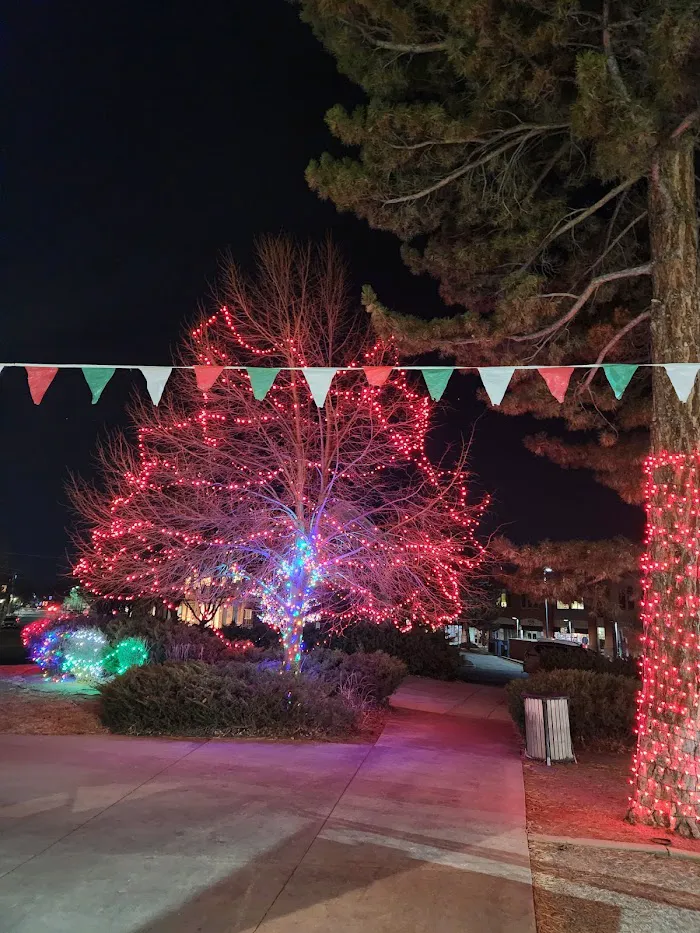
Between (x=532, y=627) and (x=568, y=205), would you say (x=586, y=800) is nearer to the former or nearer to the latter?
(x=568, y=205)

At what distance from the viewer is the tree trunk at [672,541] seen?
5758 millimetres

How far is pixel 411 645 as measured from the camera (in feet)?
58.5

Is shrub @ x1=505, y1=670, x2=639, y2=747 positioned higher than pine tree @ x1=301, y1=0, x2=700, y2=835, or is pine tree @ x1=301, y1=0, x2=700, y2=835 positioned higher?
pine tree @ x1=301, y1=0, x2=700, y2=835

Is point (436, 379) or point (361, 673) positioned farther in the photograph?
point (361, 673)

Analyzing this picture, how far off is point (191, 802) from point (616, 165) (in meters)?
7.02

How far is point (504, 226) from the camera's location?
322 inches

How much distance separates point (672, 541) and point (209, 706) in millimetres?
6078

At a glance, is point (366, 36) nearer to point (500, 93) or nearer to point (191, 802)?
point (500, 93)

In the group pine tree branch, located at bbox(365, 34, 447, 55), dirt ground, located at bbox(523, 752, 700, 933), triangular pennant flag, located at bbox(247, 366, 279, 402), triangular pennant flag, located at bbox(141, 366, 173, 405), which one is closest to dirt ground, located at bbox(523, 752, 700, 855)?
dirt ground, located at bbox(523, 752, 700, 933)

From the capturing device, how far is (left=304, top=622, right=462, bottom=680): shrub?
693 inches

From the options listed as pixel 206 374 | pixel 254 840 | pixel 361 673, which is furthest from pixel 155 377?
pixel 361 673

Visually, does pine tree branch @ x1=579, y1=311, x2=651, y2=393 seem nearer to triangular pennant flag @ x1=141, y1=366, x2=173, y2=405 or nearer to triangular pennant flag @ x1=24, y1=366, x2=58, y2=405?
triangular pennant flag @ x1=141, y1=366, x2=173, y2=405

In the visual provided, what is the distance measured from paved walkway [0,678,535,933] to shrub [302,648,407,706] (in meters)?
2.83

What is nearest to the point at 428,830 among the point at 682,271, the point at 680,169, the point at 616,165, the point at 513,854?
the point at 513,854
